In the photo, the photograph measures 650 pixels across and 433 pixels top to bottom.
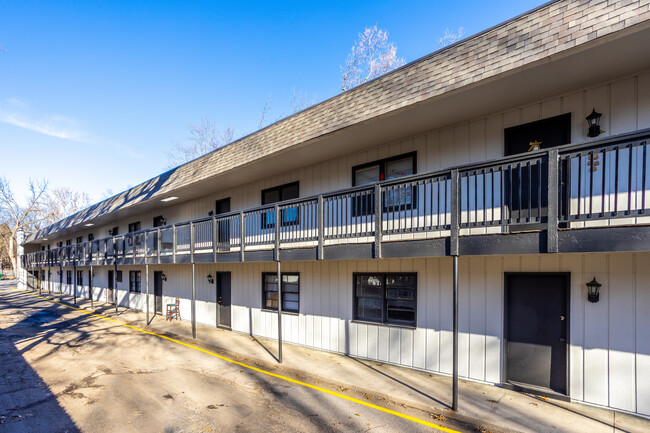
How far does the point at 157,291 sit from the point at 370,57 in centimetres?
1964

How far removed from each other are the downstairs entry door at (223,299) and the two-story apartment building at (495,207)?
3.03 meters

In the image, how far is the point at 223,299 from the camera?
13594 mm

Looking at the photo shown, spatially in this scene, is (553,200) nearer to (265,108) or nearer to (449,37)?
(449,37)

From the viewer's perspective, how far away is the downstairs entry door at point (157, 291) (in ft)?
58.3

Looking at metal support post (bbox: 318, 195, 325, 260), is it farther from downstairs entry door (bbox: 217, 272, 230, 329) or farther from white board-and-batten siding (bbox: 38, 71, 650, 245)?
downstairs entry door (bbox: 217, 272, 230, 329)

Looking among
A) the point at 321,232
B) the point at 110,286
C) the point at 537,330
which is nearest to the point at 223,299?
the point at 321,232

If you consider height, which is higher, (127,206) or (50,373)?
(127,206)

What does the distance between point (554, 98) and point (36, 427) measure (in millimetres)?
11204

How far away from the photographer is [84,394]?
6.86 m

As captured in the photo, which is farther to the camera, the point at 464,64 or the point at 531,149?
the point at 531,149

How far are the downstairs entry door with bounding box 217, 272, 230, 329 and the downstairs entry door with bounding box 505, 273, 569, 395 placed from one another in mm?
10371

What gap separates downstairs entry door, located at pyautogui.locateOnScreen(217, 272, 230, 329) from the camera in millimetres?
13312

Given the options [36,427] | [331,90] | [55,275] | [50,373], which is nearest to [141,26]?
[331,90]

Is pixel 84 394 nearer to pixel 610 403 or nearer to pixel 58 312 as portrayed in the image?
pixel 610 403
